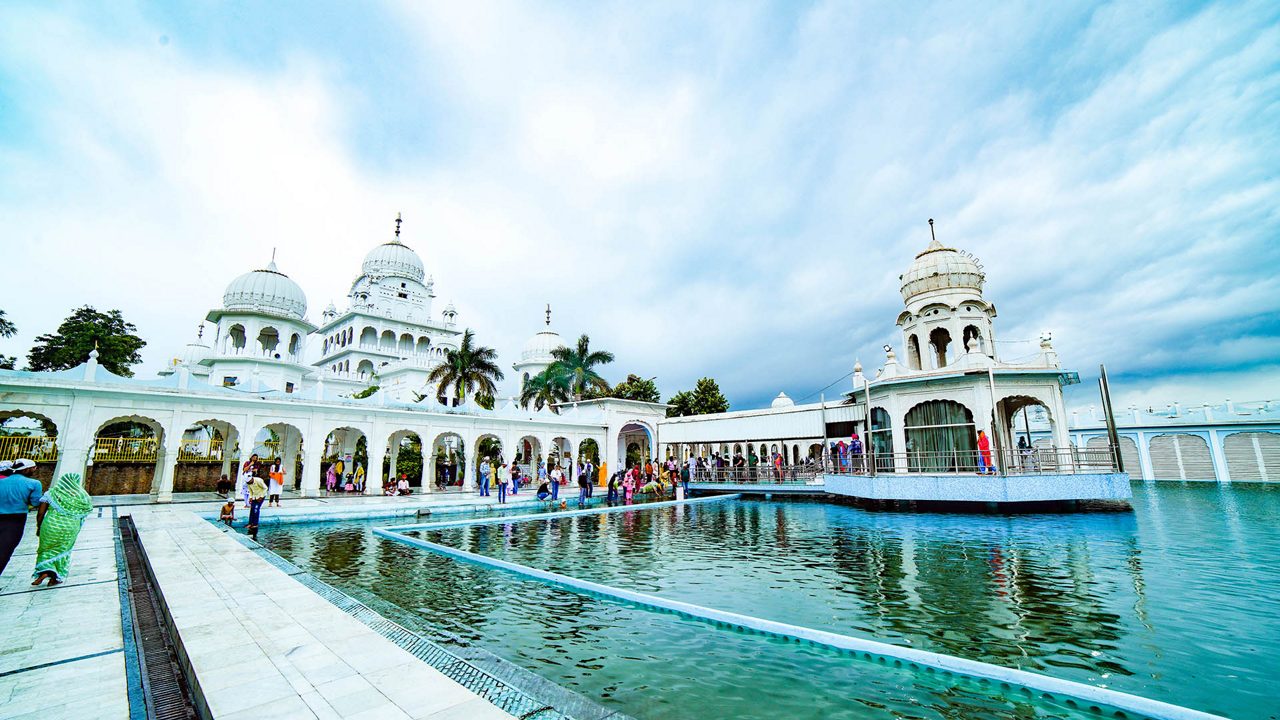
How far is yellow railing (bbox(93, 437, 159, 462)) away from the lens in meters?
20.1

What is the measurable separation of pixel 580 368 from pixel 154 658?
108 feet

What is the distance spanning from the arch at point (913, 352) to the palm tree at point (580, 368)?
65.2 feet

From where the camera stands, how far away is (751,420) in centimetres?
2756

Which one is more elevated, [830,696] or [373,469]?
[373,469]

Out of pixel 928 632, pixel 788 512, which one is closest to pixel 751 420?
pixel 788 512

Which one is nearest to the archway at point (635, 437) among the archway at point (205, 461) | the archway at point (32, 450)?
the archway at point (205, 461)

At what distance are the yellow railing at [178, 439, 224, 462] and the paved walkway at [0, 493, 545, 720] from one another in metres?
18.2

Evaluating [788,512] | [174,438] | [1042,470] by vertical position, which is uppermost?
[174,438]

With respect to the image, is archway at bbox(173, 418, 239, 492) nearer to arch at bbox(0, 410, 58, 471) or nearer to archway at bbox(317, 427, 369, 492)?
arch at bbox(0, 410, 58, 471)

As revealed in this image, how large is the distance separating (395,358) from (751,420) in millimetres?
Result: 31860

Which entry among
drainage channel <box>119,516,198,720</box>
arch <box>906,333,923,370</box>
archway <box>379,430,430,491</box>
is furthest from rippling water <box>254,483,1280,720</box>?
archway <box>379,430,430,491</box>

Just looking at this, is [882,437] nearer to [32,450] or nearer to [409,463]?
[409,463]

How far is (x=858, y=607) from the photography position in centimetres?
646

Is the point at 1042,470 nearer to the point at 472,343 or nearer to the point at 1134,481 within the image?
the point at 1134,481
